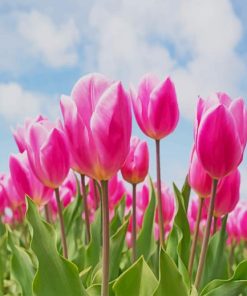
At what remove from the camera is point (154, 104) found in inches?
64.5

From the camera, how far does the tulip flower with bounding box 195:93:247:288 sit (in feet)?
4.40

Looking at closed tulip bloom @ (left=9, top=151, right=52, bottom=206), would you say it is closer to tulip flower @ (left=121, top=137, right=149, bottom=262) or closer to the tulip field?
the tulip field

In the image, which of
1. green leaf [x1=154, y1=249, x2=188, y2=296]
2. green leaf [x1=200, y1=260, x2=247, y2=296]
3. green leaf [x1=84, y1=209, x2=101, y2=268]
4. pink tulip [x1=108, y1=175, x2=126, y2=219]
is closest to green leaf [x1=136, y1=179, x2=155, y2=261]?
green leaf [x1=84, y1=209, x2=101, y2=268]

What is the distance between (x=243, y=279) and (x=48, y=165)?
58 centimetres

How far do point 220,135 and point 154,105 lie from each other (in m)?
0.34

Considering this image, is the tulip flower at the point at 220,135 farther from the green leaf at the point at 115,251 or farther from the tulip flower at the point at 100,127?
the green leaf at the point at 115,251

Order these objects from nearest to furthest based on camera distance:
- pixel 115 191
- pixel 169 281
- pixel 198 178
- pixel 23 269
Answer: pixel 169 281
pixel 198 178
pixel 23 269
pixel 115 191

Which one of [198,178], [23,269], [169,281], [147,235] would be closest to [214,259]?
[147,235]

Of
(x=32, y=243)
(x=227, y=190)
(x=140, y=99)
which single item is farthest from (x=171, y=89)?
(x=32, y=243)

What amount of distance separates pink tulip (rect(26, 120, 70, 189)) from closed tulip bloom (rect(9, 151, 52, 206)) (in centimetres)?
28

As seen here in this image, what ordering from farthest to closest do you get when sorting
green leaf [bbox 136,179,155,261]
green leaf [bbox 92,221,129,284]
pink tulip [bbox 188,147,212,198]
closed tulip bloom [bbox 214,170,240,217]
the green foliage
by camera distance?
green leaf [bbox 136,179,155,261]
green leaf [bbox 92,221,129,284]
closed tulip bloom [bbox 214,170,240,217]
pink tulip [bbox 188,147,212,198]
the green foliage

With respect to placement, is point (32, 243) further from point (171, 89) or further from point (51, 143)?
point (171, 89)

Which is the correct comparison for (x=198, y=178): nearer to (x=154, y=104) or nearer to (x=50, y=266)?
(x=154, y=104)

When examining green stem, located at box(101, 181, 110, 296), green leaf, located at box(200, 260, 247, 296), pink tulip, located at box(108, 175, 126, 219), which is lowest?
green leaf, located at box(200, 260, 247, 296)
